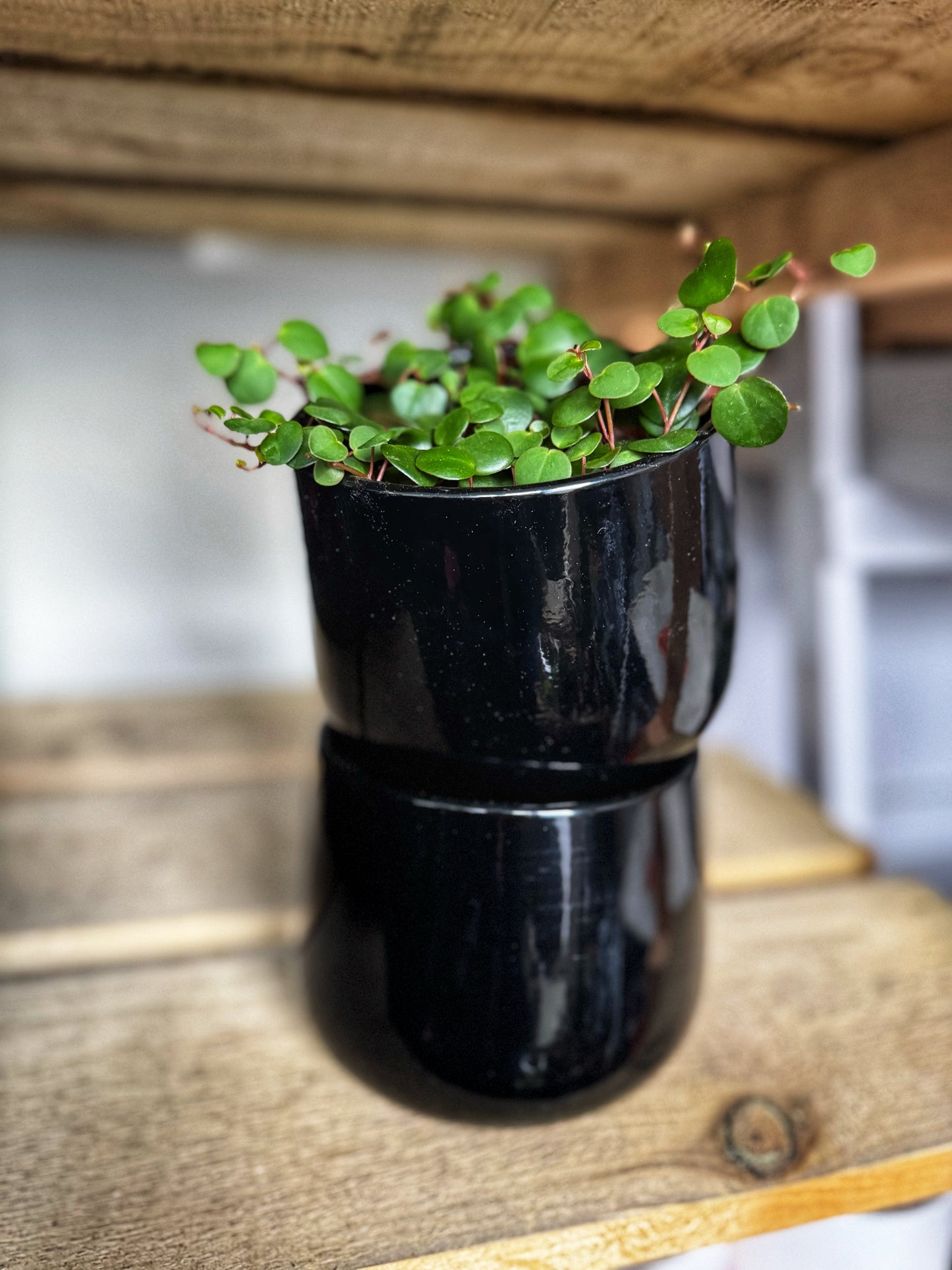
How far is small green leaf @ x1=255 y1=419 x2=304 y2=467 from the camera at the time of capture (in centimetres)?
43

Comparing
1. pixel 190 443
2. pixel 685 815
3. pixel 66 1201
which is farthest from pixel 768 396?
pixel 190 443

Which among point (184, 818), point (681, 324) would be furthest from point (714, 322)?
point (184, 818)

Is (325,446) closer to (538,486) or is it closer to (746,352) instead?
(538,486)

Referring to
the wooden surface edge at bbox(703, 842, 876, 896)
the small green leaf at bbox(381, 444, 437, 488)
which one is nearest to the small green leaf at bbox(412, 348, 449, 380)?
the small green leaf at bbox(381, 444, 437, 488)

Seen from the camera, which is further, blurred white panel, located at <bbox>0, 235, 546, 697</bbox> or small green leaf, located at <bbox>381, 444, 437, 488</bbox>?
blurred white panel, located at <bbox>0, 235, 546, 697</bbox>

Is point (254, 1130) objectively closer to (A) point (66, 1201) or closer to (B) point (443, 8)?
(A) point (66, 1201)

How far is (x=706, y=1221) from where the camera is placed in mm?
463

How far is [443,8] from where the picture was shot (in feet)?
1.55

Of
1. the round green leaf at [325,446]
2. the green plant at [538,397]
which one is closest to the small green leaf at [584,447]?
the green plant at [538,397]

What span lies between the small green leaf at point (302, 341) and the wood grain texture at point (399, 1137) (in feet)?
1.38

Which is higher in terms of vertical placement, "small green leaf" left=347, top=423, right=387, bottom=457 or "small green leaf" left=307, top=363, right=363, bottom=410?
"small green leaf" left=307, top=363, right=363, bottom=410

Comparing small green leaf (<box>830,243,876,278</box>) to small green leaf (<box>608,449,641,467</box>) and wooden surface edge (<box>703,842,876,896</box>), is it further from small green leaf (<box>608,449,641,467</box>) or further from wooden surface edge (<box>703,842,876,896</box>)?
wooden surface edge (<box>703,842,876,896</box>)

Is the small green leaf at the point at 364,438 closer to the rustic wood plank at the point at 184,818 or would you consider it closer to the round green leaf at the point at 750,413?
the round green leaf at the point at 750,413

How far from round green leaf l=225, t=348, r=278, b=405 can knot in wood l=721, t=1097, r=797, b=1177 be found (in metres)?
0.47
